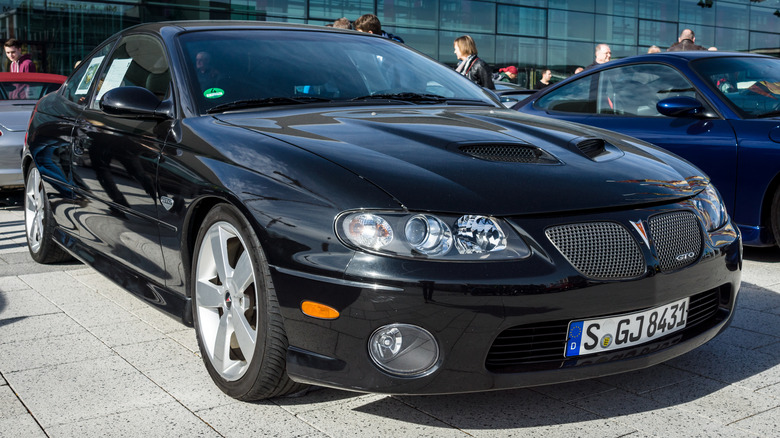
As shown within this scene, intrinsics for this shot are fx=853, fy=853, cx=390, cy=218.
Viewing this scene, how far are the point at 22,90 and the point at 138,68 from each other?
586cm

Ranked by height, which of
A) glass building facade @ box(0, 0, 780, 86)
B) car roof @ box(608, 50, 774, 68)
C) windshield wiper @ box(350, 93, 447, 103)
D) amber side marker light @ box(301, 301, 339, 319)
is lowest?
amber side marker light @ box(301, 301, 339, 319)

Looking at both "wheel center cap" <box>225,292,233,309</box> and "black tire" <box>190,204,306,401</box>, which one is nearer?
"black tire" <box>190,204,306,401</box>

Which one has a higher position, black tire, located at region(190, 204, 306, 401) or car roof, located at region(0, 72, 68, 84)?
car roof, located at region(0, 72, 68, 84)

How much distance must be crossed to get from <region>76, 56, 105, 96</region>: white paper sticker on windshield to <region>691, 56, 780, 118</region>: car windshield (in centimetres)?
388

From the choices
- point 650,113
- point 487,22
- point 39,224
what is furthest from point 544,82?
point 39,224

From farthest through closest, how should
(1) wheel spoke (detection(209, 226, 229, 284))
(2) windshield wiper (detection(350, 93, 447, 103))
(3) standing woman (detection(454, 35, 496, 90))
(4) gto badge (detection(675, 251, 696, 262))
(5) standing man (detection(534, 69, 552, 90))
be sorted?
1. (5) standing man (detection(534, 69, 552, 90))
2. (3) standing woman (detection(454, 35, 496, 90))
3. (2) windshield wiper (detection(350, 93, 447, 103))
4. (1) wheel spoke (detection(209, 226, 229, 284))
5. (4) gto badge (detection(675, 251, 696, 262))

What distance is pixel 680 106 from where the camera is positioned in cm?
554

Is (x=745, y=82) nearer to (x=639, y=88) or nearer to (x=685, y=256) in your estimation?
(x=639, y=88)

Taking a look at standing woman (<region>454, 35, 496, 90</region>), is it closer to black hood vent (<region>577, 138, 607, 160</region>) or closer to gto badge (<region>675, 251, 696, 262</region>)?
black hood vent (<region>577, 138, 607, 160</region>)

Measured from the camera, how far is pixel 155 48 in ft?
13.3

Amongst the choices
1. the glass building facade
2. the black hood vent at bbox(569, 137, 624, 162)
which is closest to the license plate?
the black hood vent at bbox(569, 137, 624, 162)

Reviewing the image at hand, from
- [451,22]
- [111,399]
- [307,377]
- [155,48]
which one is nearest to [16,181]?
[155,48]

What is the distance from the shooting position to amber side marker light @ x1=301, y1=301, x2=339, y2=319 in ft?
8.48

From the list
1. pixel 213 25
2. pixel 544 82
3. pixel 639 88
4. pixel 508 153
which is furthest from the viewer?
pixel 544 82
